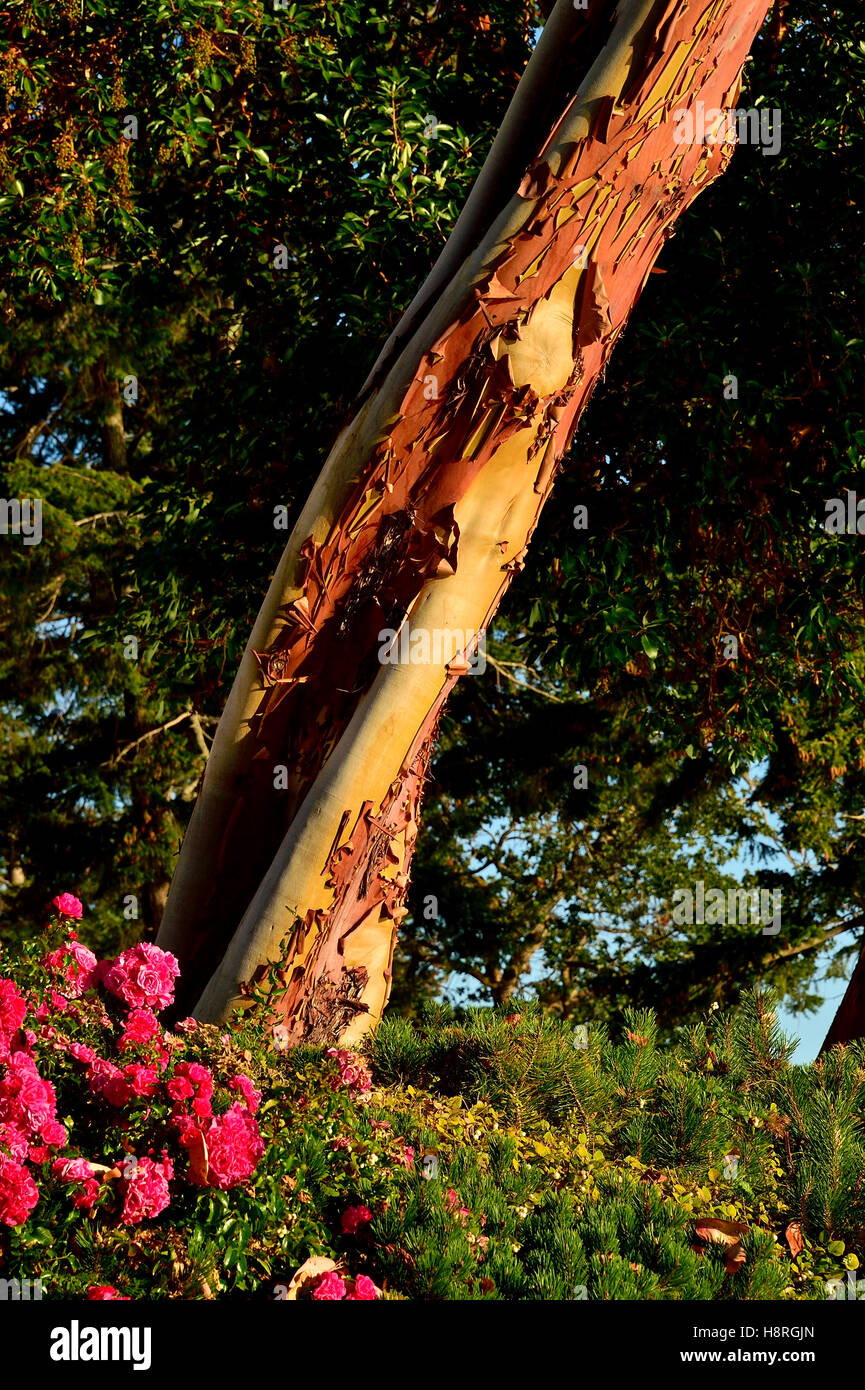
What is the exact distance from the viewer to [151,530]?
846 centimetres

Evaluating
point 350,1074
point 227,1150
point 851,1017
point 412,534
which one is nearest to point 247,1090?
point 227,1150

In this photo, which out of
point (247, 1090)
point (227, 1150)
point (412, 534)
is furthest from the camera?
point (412, 534)

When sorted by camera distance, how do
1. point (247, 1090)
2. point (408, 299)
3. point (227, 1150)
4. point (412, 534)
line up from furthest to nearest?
point (408, 299), point (412, 534), point (247, 1090), point (227, 1150)

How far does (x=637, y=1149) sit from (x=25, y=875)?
1159 centimetres

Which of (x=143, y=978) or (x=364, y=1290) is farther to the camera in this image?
(x=143, y=978)

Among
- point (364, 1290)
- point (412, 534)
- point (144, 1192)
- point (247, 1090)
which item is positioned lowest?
point (364, 1290)

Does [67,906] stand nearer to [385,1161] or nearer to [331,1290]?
[385,1161]

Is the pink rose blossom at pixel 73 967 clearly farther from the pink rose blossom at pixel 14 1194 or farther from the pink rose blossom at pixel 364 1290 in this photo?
the pink rose blossom at pixel 364 1290

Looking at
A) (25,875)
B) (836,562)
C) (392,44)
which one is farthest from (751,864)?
(392,44)

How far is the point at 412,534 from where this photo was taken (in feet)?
15.1

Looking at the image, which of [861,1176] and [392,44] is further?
[392,44]

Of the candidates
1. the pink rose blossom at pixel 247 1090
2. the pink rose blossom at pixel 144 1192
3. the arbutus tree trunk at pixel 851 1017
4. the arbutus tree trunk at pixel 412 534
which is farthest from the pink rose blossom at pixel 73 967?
the arbutus tree trunk at pixel 851 1017

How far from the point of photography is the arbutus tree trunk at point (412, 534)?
440 cm

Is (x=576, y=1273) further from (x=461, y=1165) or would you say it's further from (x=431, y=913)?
(x=431, y=913)
